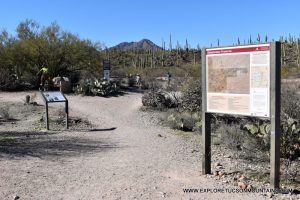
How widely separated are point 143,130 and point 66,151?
12.8 ft

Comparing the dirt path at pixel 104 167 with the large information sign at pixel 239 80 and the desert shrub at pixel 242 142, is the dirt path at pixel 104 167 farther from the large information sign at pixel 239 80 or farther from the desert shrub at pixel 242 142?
the large information sign at pixel 239 80

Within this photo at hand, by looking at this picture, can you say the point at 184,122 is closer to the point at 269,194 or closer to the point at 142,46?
the point at 269,194

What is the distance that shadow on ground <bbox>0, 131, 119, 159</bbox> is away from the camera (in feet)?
28.7

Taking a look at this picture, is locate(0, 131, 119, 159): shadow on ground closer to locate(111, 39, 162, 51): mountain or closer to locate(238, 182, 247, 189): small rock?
locate(238, 182, 247, 189): small rock

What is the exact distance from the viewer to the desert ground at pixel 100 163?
624cm

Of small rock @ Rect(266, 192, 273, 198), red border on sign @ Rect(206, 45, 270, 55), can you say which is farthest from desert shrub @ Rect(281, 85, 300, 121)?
small rock @ Rect(266, 192, 273, 198)

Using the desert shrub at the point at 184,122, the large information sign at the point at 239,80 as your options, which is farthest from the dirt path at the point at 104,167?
the large information sign at the point at 239,80

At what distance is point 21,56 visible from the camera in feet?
88.5

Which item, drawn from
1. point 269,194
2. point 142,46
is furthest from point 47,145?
point 142,46

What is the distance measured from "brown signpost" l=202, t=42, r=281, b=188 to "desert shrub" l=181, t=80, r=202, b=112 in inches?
320

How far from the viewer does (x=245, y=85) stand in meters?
6.44

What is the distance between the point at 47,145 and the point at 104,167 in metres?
2.41

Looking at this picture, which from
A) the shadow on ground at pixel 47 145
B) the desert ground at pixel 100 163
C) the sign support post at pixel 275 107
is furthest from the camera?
the shadow on ground at pixel 47 145

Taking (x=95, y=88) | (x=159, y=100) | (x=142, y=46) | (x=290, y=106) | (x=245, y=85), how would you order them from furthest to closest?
(x=142, y=46) → (x=95, y=88) → (x=159, y=100) → (x=290, y=106) → (x=245, y=85)
